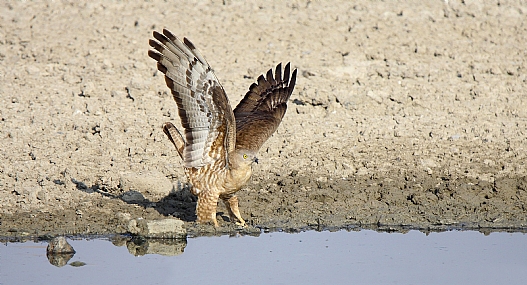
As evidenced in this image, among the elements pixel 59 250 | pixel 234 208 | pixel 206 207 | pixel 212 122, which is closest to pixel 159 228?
pixel 206 207

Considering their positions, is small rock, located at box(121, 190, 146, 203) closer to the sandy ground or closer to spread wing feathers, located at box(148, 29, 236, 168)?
the sandy ground

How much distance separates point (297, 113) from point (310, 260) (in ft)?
13.3

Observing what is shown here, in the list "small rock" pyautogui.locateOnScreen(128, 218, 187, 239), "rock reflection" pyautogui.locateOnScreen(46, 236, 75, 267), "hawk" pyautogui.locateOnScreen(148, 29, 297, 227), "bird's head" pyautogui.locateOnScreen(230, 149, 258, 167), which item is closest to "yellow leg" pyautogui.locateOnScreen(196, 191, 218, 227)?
"hawk" pyautogui.locateOnScreen(148, 29, 297, 227)

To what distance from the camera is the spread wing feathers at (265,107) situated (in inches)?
360

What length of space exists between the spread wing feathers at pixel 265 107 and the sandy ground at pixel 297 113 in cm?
92

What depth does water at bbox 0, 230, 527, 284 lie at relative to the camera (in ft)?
24.2

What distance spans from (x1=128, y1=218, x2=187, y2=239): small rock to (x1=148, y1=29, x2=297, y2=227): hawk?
1.27 feet

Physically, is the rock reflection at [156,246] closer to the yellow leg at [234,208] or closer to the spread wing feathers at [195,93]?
the yellow leg at [234,208]

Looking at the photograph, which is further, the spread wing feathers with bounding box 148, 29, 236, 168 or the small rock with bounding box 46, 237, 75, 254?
the small rock with bounding box 46, 237, 75, 254

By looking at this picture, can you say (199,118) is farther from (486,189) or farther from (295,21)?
(295,21)

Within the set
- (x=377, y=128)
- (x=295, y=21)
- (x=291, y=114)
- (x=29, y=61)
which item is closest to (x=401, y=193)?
(x=377, y=128)

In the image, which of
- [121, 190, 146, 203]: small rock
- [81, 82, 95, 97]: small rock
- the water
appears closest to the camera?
the water

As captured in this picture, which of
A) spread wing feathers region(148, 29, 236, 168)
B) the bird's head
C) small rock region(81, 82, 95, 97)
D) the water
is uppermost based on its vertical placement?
small rock region(81, 82, 95, 97)

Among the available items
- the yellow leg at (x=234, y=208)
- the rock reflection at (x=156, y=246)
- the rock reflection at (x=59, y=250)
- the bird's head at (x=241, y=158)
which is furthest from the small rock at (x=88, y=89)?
the rock reflection at (x=59, y=250)
